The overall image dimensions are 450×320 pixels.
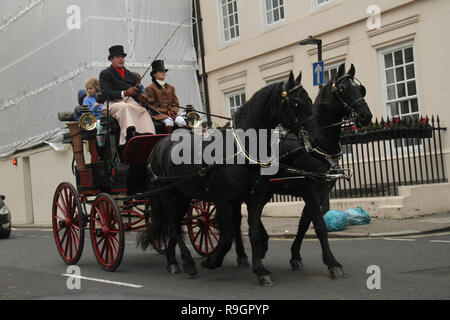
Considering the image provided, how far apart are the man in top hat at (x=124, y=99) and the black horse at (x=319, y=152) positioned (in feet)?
6.94

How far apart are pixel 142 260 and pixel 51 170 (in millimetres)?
14246

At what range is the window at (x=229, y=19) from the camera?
67.9 feet

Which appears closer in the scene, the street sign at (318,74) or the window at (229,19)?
the street sign at (318,74)

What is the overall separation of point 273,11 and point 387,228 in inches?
387

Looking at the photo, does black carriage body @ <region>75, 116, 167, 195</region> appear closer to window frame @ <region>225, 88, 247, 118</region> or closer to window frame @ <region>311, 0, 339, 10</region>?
window frame @ <region>311, 0, 339, 10</region>

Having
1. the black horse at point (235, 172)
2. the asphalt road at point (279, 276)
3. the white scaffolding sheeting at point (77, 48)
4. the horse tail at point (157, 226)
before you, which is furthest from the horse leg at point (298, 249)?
the white scaffolding sheeting at point (77, 48)

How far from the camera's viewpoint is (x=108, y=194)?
8641 millimetres

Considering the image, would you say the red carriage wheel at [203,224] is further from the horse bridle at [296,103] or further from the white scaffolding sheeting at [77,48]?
the white scaffolding sheeting at [77,48]

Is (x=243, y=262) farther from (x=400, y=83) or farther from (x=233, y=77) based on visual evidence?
(x=233, y=77)

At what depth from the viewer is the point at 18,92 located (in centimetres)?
2580

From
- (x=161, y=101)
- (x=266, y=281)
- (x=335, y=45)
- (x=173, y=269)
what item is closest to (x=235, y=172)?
(x=266, y=281)

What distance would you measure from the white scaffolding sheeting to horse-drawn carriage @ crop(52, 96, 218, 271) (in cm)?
1139

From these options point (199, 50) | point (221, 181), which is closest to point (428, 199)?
point (221, 181)

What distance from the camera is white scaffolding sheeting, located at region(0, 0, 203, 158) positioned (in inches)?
828
